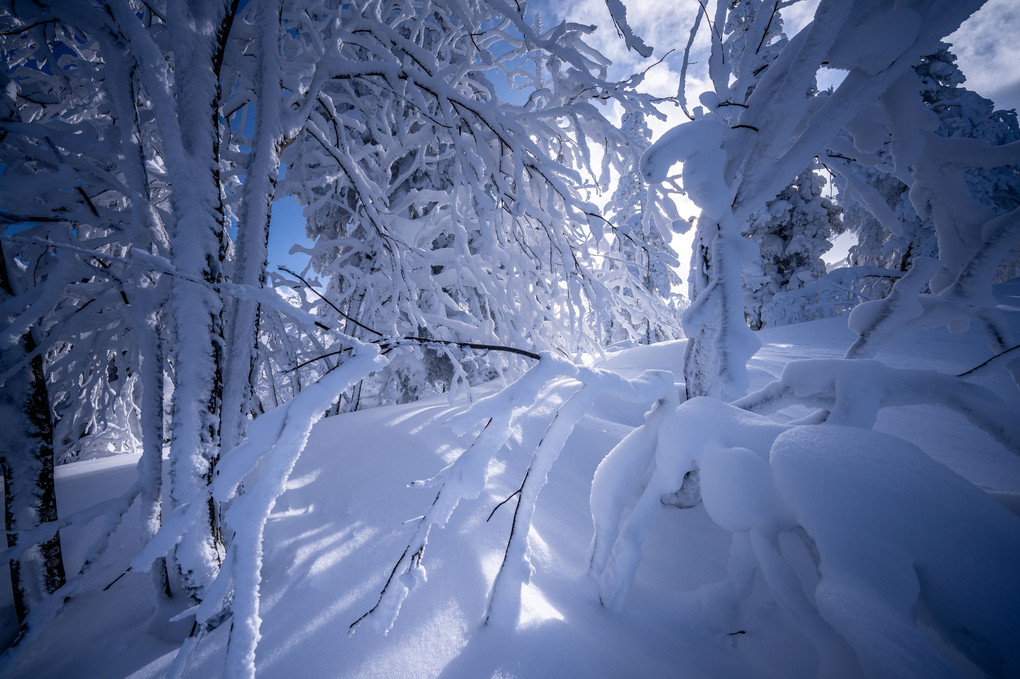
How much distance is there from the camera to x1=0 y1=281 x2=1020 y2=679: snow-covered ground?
3.21ft

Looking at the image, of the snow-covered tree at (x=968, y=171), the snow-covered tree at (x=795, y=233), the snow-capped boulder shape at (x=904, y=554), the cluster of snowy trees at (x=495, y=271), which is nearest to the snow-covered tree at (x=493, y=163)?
the cluster of snowy trees at (x=495, y=271)

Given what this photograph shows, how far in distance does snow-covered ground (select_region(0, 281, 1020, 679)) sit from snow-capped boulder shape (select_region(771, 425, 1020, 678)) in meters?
0.03

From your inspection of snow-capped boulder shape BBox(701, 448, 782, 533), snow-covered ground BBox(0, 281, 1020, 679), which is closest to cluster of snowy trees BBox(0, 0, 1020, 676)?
snow-capped boulder shape BBox(701, 448, 782, 533)

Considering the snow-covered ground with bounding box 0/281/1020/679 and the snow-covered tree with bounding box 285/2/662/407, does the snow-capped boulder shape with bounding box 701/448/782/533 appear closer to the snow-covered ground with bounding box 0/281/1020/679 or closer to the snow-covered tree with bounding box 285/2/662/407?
the snow-covered ground with bounding box 0/281/1020/679

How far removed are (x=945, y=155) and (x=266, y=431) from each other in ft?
7.46

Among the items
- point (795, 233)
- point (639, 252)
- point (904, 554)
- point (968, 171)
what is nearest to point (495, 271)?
point (639, 252)

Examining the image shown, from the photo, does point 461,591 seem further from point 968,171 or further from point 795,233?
point 968,171

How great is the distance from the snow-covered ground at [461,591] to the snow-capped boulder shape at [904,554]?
3 cm

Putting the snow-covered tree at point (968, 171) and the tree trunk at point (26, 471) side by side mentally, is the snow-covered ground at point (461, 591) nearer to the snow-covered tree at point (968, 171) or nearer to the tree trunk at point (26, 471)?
the tree trunk at point (26, 471)

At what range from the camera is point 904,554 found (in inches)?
28.5

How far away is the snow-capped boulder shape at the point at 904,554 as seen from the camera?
64cm

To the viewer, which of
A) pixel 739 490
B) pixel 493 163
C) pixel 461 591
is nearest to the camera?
pixel 739 490

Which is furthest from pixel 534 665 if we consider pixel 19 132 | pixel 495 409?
pixel 19 132

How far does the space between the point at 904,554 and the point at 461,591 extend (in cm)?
127
